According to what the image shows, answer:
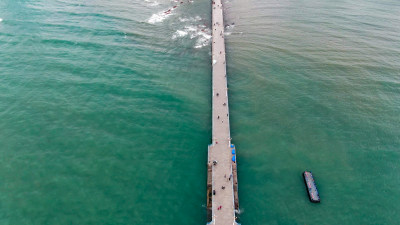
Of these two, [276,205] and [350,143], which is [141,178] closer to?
[276,205]

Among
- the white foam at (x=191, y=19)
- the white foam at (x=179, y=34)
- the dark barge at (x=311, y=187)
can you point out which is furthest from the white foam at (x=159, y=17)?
the dark barge at (x=311, y=187)

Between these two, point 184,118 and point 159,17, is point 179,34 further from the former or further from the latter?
point 184,118

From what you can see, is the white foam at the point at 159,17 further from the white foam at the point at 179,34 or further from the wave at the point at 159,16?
the white foam at the point at 179,34

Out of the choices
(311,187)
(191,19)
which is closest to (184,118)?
(311,187)

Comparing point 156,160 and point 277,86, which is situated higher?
point 277,86

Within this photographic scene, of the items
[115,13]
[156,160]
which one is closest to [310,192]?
[156,160]

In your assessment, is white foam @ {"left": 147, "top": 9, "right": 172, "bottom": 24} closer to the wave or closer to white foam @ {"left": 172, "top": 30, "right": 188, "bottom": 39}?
the wave
